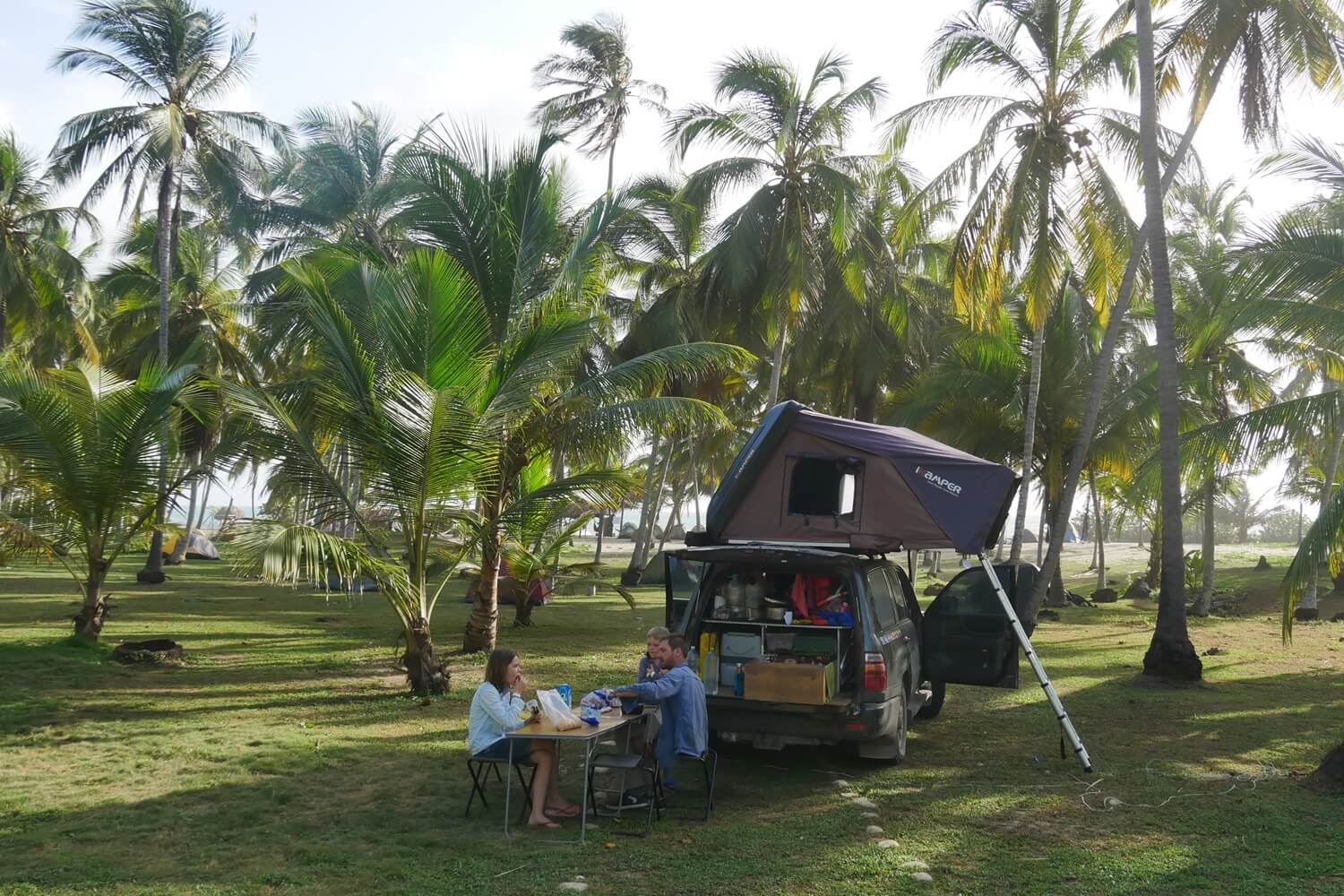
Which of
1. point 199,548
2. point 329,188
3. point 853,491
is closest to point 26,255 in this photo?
point 329,188

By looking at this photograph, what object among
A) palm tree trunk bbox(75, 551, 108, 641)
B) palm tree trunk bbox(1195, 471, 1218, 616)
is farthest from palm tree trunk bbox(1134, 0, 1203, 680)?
palm tree trunk bbox(75, 551, 108, 641)

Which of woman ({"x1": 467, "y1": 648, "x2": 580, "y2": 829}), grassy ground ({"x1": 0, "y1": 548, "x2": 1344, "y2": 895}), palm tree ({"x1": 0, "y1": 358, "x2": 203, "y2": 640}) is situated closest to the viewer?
grassy ground ({"x1": 0, "y1": 548, "x2": 1344, "y2": 895})

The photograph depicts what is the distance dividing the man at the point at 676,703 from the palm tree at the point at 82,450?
7406 mm

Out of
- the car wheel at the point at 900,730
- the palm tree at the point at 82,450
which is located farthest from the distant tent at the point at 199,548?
the car wheel at the point at 900,730

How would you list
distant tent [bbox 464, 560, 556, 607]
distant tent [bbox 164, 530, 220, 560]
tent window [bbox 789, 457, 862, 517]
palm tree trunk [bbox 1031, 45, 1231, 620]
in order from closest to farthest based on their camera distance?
1. tent window [bbox 789, 457, 862, 517]
2. palm tree trunk [bbox 1031, 45, 1231, 620]
3. distant tent [bbox 464, 560, 556, 607]
4. distant tent [bbox 164, 530, 220, 560]

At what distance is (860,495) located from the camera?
27.7 ft

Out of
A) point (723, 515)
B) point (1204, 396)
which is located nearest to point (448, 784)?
point (723, 515)

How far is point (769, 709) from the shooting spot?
24.6ft

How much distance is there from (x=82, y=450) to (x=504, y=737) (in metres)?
8.57

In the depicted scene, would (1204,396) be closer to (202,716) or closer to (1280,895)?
(1280,895)

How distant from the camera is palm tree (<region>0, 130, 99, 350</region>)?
24.3 meters

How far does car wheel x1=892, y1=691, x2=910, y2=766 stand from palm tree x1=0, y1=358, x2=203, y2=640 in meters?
8.35

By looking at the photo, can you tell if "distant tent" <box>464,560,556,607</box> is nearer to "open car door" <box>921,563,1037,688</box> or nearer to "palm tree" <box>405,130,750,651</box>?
"palm tree" <box>405,130,750,651</box>

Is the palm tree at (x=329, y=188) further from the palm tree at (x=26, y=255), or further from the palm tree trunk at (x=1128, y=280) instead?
the palm tree trunk at (x=1128, y=280)
